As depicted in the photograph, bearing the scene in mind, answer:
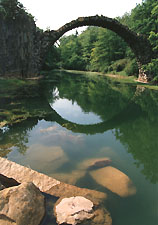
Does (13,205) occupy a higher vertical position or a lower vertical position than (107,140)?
higher

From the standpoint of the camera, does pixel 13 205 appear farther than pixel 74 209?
No

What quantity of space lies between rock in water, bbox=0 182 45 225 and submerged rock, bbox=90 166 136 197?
39.2 inches

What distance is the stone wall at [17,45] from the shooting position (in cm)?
1552

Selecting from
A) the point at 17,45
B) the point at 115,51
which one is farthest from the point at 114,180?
the point at 115,51

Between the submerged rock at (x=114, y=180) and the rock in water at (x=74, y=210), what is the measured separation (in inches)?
21.2

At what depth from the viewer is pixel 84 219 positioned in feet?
6.19

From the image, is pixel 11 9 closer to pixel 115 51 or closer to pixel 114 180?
pixel 114 180

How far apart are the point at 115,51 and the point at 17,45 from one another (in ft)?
74.9

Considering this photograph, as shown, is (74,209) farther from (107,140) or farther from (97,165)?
(107,140)

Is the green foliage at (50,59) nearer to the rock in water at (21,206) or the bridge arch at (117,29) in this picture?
the bridge arch at (117,29)

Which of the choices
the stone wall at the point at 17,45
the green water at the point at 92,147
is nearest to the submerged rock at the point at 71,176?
the green water at the point at 92,147

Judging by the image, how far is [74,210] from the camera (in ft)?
6.39

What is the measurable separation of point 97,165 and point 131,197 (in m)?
0.89

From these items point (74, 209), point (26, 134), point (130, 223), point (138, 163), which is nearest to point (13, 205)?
point (74, 209)
